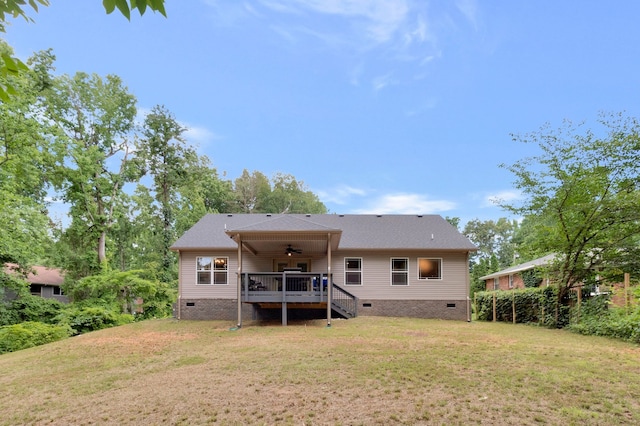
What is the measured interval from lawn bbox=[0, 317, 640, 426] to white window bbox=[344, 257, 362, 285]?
244 inches

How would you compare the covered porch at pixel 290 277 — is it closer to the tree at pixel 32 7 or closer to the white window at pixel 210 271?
the white window at pixel 210 271

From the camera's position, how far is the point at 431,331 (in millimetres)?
11594

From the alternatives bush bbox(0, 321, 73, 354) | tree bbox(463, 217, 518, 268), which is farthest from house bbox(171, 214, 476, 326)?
tree bbox(463, 217, 518, 268)

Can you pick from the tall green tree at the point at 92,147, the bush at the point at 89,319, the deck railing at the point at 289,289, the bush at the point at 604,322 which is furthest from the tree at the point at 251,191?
the bush at the point at 604,322

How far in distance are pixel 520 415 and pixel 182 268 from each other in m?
14.1

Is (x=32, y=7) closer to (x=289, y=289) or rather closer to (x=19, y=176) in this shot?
(x=289, y=289)

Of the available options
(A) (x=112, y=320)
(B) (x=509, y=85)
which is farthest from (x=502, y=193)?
(A) (x=112, y=320)

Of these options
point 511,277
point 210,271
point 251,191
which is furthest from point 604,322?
point 251,191

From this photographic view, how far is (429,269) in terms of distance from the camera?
54.1 ft

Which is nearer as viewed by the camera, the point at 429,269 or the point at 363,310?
the point at 363,310

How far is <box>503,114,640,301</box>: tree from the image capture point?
1291 centimetres

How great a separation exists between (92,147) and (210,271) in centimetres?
1249

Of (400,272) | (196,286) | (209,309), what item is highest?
(400,272)

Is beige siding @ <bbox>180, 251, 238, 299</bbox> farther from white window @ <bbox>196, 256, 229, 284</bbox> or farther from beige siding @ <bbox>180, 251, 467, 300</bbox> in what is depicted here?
white window @ <bbox>196, 256, 229, 284</bbox>
